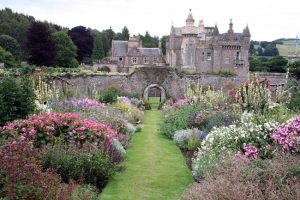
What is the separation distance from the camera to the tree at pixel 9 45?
5388 cm

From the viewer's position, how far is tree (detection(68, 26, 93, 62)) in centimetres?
6831

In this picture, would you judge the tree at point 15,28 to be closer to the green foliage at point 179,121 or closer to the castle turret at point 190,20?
the castle turret at point 190,20

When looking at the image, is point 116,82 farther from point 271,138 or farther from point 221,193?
point 221,193

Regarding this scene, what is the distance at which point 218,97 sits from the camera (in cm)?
1519

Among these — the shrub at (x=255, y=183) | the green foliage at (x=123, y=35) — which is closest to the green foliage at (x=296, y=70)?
the shrub at (x=255, y=183)

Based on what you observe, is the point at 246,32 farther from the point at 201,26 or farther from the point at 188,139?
the point at 188,139

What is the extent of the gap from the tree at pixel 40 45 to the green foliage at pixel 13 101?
1625 inches

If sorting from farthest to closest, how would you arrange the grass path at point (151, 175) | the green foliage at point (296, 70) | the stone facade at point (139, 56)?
the stone facade at point (139, 56) < the green foliage at point (296, 70) < the grass path at point (151, 175)

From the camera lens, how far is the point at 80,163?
24.1ft

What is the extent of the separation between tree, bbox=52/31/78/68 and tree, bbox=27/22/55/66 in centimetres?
313

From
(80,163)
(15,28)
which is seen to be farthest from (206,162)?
(15,28)

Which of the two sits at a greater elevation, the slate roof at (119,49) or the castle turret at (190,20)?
the castle turret at (190,20)

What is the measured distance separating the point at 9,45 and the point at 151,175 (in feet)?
164

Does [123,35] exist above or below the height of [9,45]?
above
